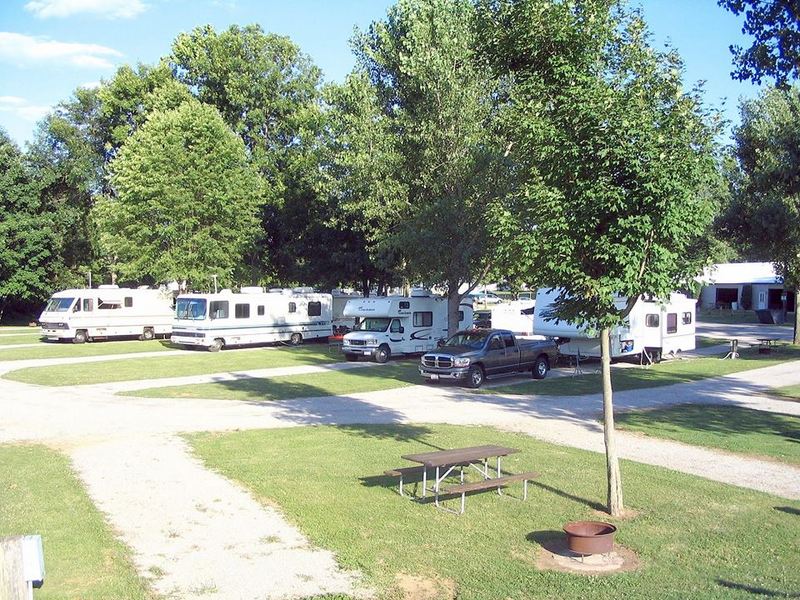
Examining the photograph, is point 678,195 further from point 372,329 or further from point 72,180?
point 72,180

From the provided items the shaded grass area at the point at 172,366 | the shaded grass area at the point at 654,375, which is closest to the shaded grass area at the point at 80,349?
the shaded grass area at the point at 172,366

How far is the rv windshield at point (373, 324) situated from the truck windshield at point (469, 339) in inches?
279

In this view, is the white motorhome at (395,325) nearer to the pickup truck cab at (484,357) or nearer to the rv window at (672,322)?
the pickup truck cab at (484,357)

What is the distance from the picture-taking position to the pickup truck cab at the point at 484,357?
2166 cm

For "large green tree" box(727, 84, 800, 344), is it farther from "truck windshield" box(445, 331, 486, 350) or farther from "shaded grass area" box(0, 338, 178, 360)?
"shaded grass area" box(0, 338, 178, 360)

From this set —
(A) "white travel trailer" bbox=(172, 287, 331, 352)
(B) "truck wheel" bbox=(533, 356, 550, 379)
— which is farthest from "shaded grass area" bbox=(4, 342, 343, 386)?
(B) "truck wheel" bbox=(533, 356, 550, 379)

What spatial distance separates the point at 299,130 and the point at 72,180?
17.0 metres

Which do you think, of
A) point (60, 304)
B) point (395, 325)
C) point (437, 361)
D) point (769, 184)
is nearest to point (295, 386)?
point (437, 361)

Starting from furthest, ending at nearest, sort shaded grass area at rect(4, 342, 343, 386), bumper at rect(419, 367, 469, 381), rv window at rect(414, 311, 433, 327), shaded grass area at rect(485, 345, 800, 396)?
1. rv window at rect(414, 311, 433, 327)
2. shaded grass area at rect(4, 342, 343, 386)
3. bumper at rect(419, 367, 469, 381)
4. shaded grass area at rect(485, 345, 800, 396)

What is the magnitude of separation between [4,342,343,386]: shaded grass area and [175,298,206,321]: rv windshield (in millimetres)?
1892

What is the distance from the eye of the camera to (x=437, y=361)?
863 inches

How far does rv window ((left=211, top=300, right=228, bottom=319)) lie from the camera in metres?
33.7

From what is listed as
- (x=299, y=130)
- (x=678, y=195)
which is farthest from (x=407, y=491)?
(x=299, y=130)

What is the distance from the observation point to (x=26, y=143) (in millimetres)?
53156
